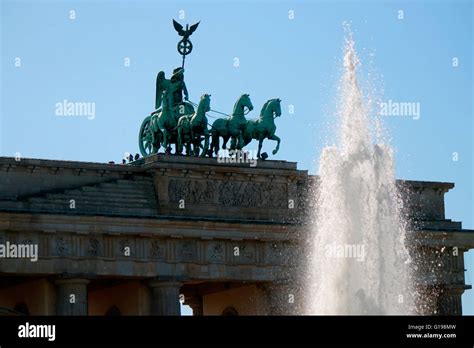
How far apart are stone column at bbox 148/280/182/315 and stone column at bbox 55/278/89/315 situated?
10.9 ft

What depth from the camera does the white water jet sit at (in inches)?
1981

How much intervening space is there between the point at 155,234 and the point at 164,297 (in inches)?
98.2

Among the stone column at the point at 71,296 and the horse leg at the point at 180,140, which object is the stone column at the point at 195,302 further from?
the stone column at the point at 71,296

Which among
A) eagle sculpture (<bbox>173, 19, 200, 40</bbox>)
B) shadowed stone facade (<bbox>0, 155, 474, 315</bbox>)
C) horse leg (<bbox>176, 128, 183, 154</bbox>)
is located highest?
eagle sculpture (<bbox>173, 19, 200, 40</bbox>)

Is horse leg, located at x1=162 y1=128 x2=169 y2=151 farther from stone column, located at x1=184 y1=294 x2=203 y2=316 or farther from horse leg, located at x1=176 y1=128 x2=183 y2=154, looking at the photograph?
stone column, located at x1=184 y1=294 x2=203 y2=316

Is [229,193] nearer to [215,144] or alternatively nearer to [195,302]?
[215,144]

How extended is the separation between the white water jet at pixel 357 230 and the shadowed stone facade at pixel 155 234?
54.1ft

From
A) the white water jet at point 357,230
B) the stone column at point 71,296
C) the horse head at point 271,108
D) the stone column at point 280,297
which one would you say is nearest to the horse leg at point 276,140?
the horse head at point 271,108

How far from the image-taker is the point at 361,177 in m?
52.3

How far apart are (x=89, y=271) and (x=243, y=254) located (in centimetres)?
713

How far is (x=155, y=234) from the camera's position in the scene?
70062mm

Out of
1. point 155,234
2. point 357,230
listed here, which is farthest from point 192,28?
point 357,230

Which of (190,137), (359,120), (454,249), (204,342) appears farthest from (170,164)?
(204,342)

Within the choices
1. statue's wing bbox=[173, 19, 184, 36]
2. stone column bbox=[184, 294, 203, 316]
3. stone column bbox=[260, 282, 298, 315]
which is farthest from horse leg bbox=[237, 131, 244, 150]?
stone column bbox=[184, 294, 203, 316]
